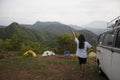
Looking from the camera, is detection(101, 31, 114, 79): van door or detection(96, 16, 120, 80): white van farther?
detection(101, 31, 114, 79): van door

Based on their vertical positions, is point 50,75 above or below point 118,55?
below

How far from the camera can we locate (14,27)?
138 meters

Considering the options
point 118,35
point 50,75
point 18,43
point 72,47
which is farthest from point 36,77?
point 18,43

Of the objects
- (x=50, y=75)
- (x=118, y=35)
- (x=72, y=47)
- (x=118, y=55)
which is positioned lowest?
(x=72, y=47)

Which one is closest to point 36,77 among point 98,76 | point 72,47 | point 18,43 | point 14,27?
point 98,76

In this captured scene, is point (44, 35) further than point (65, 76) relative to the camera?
Yes

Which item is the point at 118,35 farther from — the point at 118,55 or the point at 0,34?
the point at 0,34

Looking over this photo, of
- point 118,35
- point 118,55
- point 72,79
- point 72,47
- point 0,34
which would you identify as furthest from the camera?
point 0,34

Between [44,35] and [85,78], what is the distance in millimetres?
169874

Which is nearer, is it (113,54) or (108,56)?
(113,54)

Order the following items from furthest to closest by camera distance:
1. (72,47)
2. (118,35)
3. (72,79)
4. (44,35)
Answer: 1. (44,35)
2. (72,47)
3. (72,79)
4. (118,35)

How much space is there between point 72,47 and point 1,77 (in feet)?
179

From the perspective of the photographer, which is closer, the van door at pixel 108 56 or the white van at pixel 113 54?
the white van at pixel 113 54

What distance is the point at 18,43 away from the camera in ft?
222
